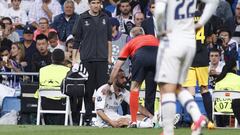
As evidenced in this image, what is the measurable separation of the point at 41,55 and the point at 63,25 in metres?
1.95

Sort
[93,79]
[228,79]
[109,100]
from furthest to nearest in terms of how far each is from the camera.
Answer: [228,79], [93,79], [109,100]

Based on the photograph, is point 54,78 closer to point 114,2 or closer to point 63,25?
point 63,25

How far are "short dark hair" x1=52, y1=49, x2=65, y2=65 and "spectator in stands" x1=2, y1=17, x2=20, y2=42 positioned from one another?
4.02 m

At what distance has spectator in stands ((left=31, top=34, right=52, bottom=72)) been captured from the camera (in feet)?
68.5

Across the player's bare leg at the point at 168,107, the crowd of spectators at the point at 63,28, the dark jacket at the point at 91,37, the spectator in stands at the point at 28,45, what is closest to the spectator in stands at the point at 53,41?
the crowd of spectators at the point at 63,28

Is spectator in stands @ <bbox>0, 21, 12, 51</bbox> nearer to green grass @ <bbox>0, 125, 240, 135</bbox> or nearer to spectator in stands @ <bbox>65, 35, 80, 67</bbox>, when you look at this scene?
spectator in stands @ <bbox>65, 35, 80, 67</bbox>

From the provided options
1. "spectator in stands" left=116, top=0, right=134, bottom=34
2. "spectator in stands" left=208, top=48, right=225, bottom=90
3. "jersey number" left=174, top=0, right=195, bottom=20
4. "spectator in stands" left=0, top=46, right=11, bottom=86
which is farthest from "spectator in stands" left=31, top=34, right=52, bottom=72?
"jersey number" left=174, top=0, right=195, bottom=20

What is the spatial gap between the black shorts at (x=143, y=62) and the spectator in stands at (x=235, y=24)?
21.0 feet

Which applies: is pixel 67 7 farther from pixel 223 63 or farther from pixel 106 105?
pixel 106 105

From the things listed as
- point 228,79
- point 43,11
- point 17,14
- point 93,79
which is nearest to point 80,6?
point 43,11

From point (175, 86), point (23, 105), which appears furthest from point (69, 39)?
point (175, 86)

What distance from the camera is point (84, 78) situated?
1805 cm

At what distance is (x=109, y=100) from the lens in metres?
17.2

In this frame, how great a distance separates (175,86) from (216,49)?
28.2 ft
